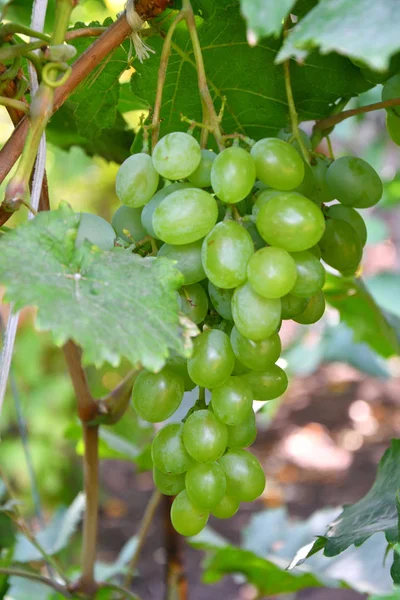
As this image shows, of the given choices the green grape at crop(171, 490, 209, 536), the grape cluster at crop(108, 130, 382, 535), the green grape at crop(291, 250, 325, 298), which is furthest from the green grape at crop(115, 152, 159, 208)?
the green grape at crop(171, 490, 209, 536)

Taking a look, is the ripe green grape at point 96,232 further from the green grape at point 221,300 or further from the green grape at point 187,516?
the green grape at point 187,516

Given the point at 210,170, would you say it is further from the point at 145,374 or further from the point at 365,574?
the point at 365,574

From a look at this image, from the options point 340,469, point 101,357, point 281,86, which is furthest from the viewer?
point 340,469

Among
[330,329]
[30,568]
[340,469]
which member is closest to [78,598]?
[30,568]

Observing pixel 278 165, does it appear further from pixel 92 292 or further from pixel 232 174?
pixel 92 292

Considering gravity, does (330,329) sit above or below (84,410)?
below

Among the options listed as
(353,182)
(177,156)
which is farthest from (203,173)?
(353,182)
